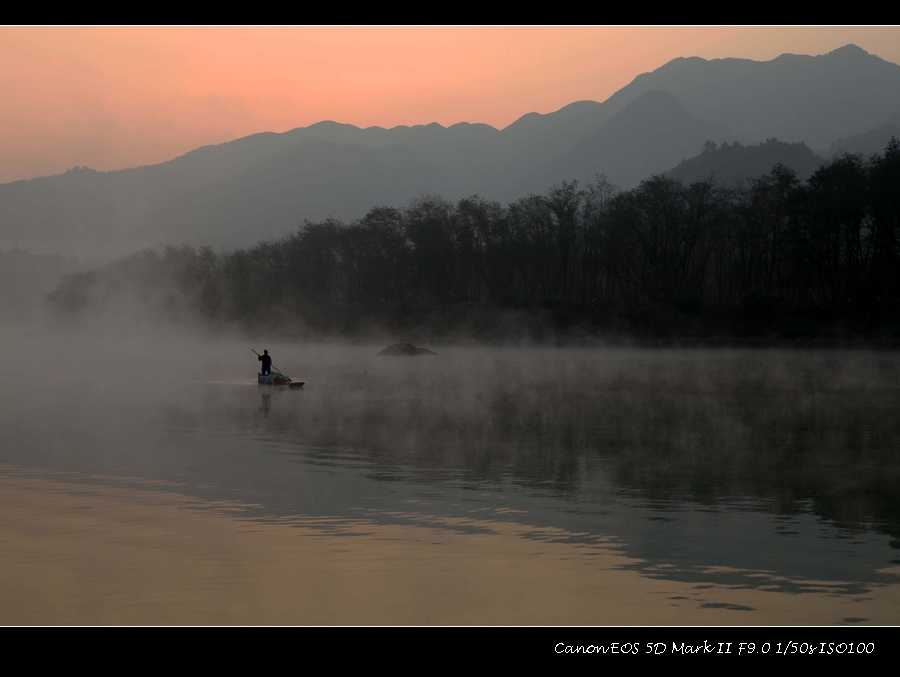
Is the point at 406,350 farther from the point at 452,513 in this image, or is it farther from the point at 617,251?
the point at 452,513

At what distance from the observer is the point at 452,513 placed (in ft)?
46.4

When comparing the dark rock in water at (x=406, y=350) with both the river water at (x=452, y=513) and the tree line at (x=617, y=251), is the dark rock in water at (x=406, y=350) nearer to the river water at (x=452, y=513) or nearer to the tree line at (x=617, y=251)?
the tree line at (x=617, y=251)

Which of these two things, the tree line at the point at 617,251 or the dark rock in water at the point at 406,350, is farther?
the tree line at the point at 617,251

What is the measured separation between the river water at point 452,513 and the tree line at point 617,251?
55.3 metres

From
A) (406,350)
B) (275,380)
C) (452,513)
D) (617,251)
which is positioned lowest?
(452,513)

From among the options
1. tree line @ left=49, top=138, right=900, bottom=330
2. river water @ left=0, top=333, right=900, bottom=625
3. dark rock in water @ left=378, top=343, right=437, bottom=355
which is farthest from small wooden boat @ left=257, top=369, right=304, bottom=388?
tree line @ left=49, top=138, right=900, bottom=330

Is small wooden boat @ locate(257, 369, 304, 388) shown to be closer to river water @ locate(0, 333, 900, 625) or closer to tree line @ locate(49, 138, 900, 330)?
river water @ locate(0, 333, 900, 625)

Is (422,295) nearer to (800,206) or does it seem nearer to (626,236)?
(626,236)

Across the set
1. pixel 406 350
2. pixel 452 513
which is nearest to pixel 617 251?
pixel 406 350

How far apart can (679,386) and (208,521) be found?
1226 inches

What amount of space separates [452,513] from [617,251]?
8590 centimetres

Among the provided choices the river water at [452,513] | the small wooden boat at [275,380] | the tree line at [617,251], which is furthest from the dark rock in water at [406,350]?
the river water at [452,513]

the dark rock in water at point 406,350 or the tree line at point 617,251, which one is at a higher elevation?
the tree line at point 617,251

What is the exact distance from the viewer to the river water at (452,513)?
31.6 feet
